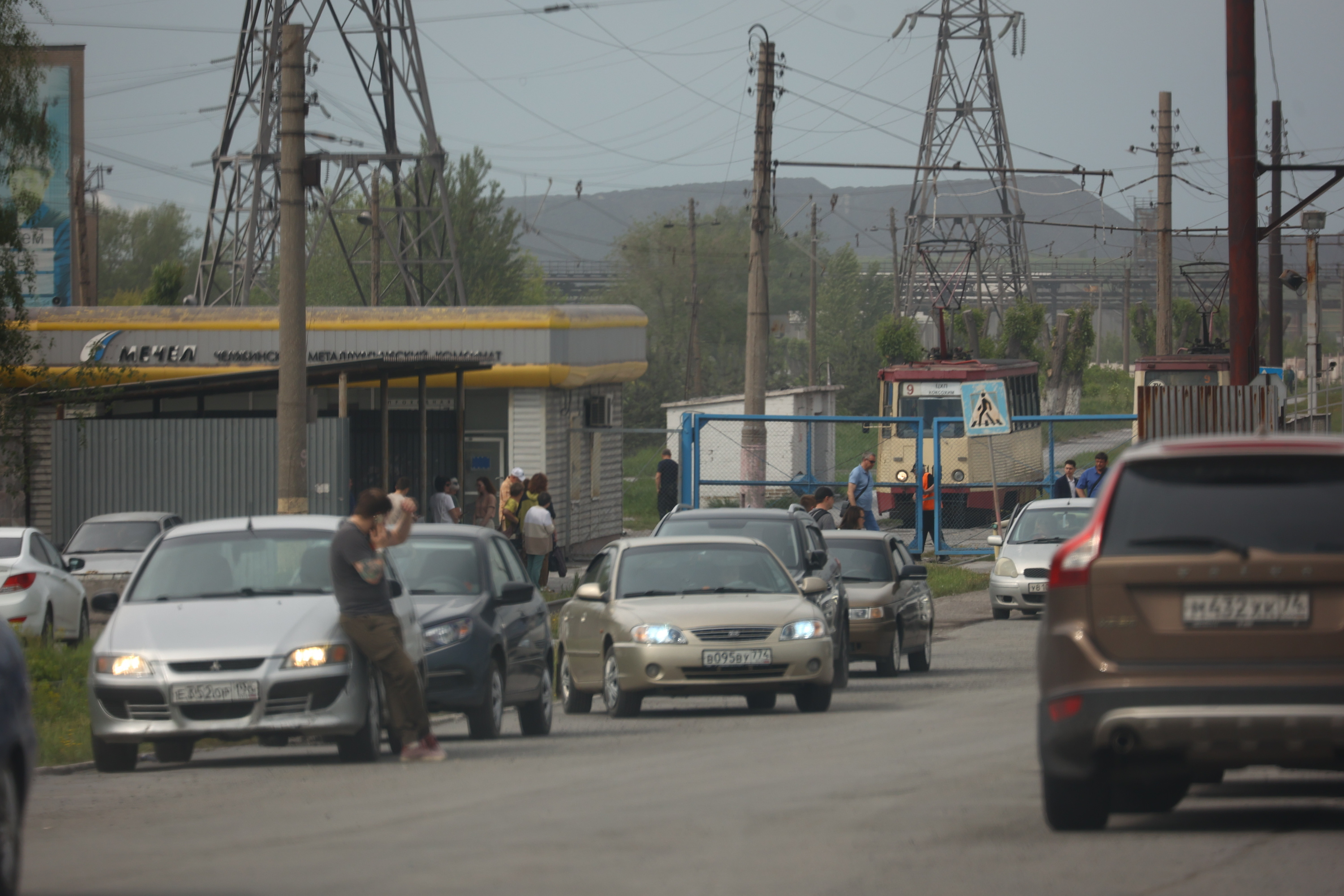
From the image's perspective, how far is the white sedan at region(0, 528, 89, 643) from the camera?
2022 cm

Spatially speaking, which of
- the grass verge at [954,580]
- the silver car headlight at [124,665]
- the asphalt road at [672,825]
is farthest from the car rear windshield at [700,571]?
the grass verge at [954,580]

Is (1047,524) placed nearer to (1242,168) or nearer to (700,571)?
(1242,168)

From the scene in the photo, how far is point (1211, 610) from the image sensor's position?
7.07m

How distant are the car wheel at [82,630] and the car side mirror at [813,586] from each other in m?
10.5

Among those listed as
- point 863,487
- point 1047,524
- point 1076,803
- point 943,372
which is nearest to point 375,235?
point 943,372

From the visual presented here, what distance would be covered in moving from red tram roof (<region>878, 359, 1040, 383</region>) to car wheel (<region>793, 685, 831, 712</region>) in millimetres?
23511

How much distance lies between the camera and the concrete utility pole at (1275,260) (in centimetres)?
3597

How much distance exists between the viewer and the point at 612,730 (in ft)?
43.7

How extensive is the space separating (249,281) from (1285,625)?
32.5 metres

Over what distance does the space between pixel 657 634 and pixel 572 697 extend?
178cm

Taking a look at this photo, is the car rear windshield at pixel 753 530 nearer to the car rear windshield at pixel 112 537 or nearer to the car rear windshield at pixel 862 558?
the car rear windshield at pixel 862 558

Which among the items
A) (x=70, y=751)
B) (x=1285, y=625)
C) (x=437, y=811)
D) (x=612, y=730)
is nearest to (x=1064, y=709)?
(x=1285, y=625)

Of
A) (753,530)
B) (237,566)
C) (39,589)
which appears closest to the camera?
(237,566)

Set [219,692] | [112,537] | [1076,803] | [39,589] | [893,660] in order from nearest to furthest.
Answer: [1076,803] < [219,692] < [893,660] < [39,589] < [112,537]
